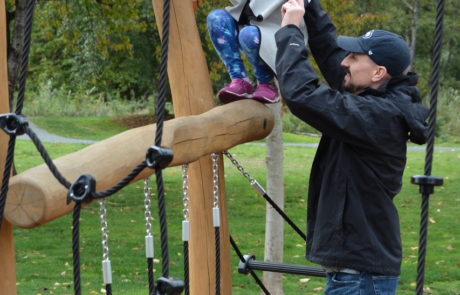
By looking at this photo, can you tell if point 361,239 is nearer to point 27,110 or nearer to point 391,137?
point 391,137

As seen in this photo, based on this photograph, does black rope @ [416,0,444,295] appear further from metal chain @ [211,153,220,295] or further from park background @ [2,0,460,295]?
park background @ [2,0,460,295]

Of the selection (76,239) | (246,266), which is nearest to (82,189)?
(76,239)

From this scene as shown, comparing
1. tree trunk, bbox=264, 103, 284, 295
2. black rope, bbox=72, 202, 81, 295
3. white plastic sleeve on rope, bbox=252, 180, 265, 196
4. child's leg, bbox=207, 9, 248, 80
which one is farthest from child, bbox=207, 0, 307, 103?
tree trunk, bbox=264, 103, 284, 295

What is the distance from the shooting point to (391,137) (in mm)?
2592

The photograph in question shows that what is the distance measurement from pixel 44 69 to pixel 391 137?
91.8 ft

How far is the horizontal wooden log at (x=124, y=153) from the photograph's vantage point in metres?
2.19

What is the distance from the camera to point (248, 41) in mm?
3365

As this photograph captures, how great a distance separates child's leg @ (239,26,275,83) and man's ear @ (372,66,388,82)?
76cm

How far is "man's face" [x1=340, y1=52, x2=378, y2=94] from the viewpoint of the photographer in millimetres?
2729

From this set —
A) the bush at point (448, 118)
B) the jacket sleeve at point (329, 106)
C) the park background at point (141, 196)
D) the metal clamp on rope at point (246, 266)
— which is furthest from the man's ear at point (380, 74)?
the bush at point (448, 118)

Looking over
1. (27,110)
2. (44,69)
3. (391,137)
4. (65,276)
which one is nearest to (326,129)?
(391,137)

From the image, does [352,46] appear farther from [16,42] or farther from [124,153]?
[16,42]

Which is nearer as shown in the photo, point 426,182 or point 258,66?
point 426,182

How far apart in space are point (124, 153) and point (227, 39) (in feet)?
3.82
